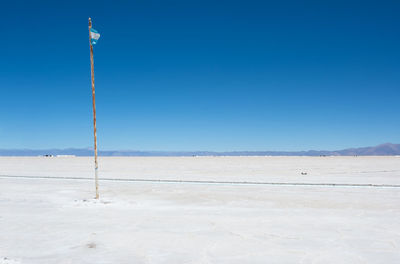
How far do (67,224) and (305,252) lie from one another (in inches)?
221

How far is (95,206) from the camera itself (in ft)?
37.1

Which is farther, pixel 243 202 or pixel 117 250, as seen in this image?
pixel 243 202

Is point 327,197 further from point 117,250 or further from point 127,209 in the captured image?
point 117,250

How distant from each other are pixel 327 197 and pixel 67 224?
930 centimetres

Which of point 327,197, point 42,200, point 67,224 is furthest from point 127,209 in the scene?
point 327,197

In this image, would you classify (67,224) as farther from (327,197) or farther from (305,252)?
(327,197)

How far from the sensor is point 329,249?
625 centimetres

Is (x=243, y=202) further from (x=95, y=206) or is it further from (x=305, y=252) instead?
(x=305, y=252)

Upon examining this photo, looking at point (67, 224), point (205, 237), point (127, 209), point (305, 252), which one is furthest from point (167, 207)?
point (305, 252)

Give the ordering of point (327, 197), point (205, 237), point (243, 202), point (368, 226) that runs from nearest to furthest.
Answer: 1. point (205, 237)
2. point (368, 226)
3. point (243, 202)
4. point (327, 197)

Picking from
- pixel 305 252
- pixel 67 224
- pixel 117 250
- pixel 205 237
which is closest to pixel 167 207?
pixel 67 224

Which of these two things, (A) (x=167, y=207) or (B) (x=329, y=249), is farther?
(A) (x=167, y=207)

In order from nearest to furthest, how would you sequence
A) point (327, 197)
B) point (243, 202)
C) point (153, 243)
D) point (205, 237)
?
point (153, 243)
point (205, 237)
point (243, 202)
point (327, 197)

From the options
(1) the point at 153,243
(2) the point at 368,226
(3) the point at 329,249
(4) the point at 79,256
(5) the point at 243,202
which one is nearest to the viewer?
(4) the point at 79,256
